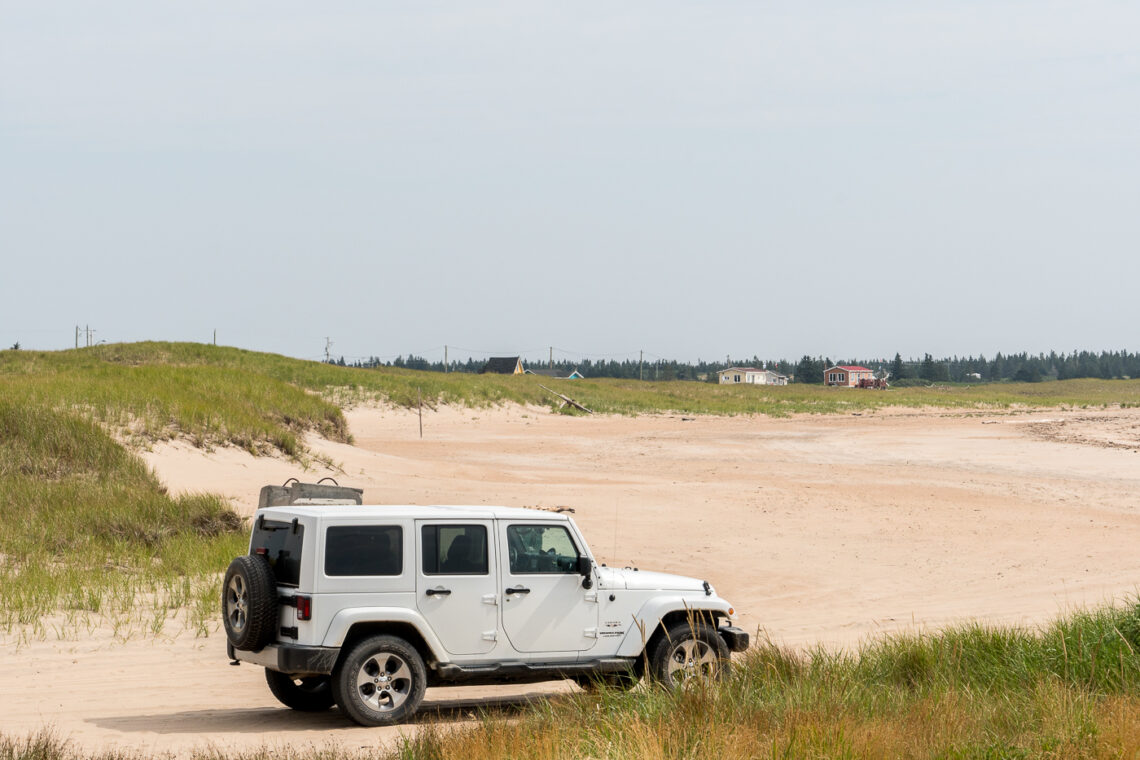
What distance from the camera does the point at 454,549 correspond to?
10180mm

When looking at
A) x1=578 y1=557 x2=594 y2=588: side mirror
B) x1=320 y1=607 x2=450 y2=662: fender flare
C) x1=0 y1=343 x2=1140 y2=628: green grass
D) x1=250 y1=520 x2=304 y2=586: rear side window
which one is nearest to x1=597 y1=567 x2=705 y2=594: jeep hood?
x1=578 y1=557 x2=594 y2=588: side mirror

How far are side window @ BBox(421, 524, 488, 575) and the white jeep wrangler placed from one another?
0.01 m

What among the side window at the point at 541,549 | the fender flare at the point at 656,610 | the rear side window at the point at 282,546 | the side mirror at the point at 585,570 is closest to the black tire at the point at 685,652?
the fender flare at the point at 656,610

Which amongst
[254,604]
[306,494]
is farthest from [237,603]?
[306,494]

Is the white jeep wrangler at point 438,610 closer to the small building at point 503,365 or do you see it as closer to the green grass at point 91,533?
the green grass at point 91,533

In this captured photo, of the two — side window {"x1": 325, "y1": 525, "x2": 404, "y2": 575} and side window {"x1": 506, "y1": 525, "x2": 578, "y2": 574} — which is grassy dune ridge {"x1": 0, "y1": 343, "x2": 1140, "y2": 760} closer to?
side window {"x1": 506, "y1": 525, "x2": 578, "y2": 574}

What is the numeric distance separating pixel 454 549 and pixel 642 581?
1.70 metres

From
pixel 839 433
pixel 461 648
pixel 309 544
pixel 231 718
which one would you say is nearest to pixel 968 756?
pixel 461 648

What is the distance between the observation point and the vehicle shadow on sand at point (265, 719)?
9.98m

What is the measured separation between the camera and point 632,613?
34.8 ft

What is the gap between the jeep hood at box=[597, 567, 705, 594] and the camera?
10.6 meters

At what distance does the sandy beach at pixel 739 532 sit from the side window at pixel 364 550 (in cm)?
→ 124

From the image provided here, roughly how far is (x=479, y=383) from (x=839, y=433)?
82.3ft

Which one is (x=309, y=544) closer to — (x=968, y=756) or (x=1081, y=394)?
(x=968, y=756)
